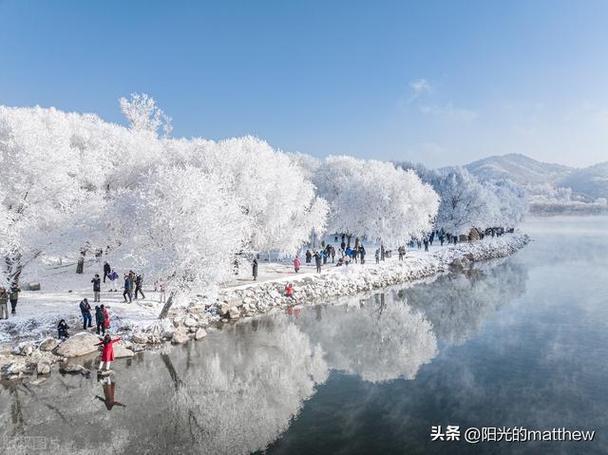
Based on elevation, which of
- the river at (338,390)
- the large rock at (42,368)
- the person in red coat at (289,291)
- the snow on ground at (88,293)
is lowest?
the river at (338,390)

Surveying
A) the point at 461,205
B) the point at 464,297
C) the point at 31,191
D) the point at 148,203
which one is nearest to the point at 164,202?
the point at 148,203

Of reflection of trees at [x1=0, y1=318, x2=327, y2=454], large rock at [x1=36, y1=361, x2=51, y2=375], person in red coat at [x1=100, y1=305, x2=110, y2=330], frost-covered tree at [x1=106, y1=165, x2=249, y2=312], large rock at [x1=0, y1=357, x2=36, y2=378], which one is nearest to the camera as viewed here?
reflection of trees at [x1=0, y1=318, x2=327, y2=454]

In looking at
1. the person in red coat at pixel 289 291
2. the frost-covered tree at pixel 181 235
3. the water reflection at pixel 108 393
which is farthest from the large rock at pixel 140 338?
the person in red coat at pixel 289 291

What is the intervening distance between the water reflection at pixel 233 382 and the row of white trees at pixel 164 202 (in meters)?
6.20

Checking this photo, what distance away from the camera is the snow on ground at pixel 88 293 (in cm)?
2789

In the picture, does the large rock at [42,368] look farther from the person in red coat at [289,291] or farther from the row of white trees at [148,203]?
the person in red coat at [289,291]

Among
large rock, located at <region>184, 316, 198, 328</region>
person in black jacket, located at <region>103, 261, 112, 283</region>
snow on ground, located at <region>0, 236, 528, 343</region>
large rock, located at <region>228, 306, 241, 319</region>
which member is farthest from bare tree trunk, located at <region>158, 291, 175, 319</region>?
person in black jacket, located at <region>103, 261, 112, 283</region>

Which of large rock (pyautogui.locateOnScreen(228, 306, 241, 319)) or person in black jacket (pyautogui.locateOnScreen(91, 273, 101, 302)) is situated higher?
person in black jacket (pyautogui.locateOnScreen(91, 273, 101, 302))

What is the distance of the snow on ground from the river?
5403 millimetres

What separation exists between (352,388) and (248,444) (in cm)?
688

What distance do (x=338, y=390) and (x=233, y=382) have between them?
17.6 ft

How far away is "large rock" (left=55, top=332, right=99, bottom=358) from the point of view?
83.5ft

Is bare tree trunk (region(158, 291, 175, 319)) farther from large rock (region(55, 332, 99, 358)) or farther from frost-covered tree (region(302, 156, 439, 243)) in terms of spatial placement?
frost-covered tree (region(302, 156, 439, 243))

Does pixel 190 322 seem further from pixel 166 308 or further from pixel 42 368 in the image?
pixel 42 368
